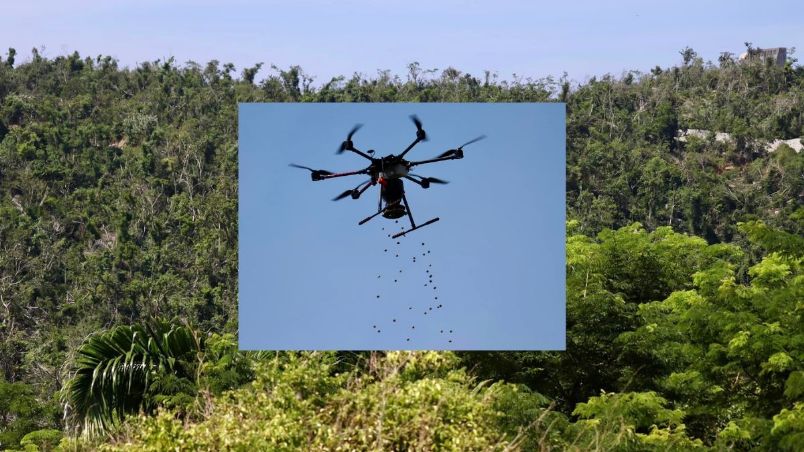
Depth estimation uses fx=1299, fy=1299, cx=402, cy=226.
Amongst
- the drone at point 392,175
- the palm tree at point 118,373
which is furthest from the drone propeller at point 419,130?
the palm tree at point 118,373

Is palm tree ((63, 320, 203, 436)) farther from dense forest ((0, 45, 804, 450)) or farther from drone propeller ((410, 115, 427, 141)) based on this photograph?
drone propeller ((410, 115, 427, 141))

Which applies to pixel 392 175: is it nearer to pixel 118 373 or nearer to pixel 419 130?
pixel 419 130

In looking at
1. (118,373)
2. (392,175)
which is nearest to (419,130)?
(392,175)

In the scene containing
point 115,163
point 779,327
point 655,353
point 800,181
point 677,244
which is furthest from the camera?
point 115,163

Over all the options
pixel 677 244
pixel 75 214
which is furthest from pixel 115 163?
pixel 677 244

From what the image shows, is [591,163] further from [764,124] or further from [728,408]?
[728,408]

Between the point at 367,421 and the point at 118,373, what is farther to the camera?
the point at 118,373

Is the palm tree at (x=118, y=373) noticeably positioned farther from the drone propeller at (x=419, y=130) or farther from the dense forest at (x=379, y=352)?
the drone propeller at (x=419, y=130)
